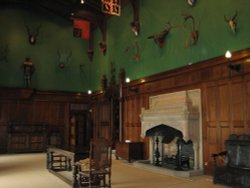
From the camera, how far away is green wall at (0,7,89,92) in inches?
497

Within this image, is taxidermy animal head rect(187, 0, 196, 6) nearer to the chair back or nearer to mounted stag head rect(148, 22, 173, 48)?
mounted stag head rect(148, 22, 173, 48)

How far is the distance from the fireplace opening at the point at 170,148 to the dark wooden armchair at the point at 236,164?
1.48 m

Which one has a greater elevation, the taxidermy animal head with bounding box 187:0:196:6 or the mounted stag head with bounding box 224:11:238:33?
the taxidermy animal head with bounding box 187:0:196:6

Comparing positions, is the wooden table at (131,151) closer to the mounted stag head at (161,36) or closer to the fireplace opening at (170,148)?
the fireplace opening at (170,148)

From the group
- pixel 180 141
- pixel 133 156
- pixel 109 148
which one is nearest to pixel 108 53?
pixel 133 156

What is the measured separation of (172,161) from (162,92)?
85.6 inches

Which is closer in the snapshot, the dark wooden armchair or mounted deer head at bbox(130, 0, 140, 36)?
the dark wooden armchair

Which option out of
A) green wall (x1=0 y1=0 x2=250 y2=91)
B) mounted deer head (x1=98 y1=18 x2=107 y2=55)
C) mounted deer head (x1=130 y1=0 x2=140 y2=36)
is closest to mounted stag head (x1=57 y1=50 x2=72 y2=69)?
green wall (x1=0 y1=0 x2=250 y2=91)

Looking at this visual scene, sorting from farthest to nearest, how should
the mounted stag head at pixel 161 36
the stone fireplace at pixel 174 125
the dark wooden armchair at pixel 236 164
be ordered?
the mounted stag head at pixel 161 36 → the stone fireplace at pixel 174 125 → the dark wooden armchair at pixel 236 164

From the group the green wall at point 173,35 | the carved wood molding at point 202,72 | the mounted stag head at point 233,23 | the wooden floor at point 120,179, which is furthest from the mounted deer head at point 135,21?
the wooden floor at point 120,179

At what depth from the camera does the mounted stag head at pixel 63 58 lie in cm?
1362

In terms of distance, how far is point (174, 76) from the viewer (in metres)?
8.27

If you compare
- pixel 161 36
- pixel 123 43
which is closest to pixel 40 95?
pixel 123 43

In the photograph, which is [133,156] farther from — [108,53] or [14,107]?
[14,107]
